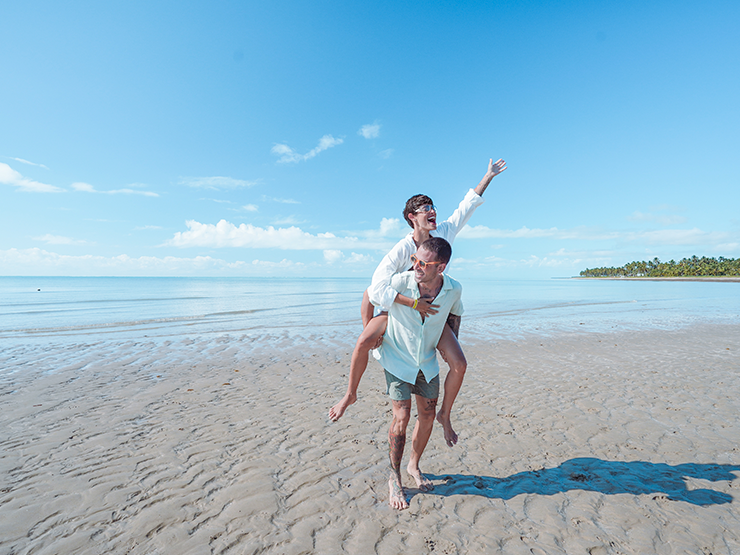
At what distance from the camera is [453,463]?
4289mm

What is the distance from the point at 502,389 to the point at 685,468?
10.7 feet

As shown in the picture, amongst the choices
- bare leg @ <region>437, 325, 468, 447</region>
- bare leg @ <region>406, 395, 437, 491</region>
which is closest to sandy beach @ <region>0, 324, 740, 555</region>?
bare leg @ <region>406, 395, 437, 491</region>

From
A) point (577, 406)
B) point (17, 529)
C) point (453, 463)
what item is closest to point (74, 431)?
point (17, 529)

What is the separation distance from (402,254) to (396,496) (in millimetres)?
2235

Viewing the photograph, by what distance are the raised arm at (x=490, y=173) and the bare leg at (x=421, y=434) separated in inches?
90.4

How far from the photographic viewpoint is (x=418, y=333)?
3260 millimetres

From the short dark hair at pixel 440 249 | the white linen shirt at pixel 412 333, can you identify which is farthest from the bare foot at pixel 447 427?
the short dark hair at pixel 440 249

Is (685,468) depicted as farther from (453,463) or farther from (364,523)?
(364,523)

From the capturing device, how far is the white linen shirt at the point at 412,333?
321 cm

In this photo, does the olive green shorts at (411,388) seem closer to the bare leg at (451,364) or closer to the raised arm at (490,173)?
the bare leg at (451,364)

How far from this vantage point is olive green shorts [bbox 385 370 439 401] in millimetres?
3337

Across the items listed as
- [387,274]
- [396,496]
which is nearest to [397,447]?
[396,496]

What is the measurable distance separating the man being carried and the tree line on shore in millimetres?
151953

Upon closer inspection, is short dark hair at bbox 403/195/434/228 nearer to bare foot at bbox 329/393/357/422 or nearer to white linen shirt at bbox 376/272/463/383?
white linen shirt at bbox 376/272/463/383
